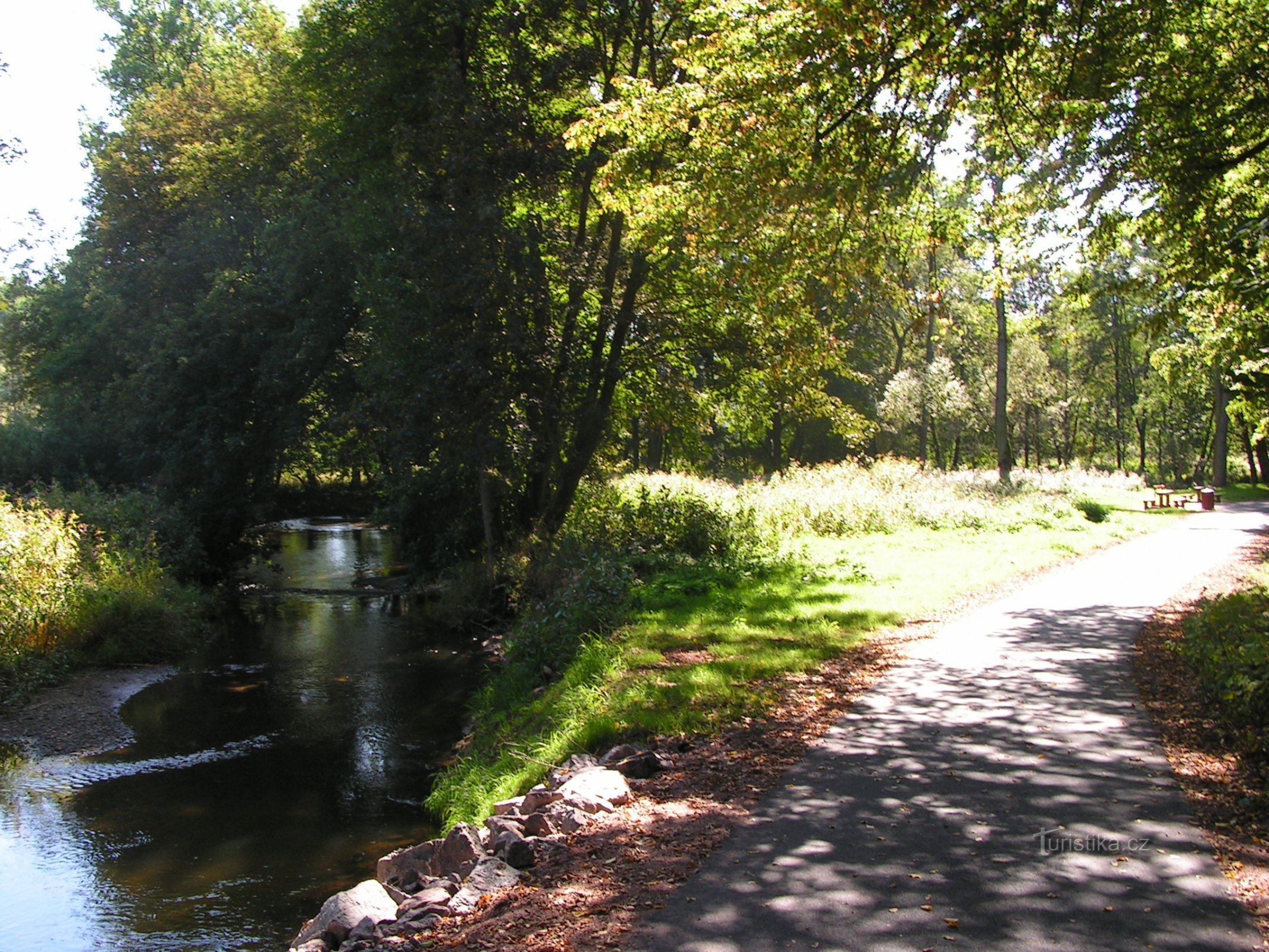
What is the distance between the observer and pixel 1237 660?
7.57m

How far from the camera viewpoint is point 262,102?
2900cm

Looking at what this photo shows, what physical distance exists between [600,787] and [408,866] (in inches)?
53.3

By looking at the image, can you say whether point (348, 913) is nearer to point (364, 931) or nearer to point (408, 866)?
point (364, 931)

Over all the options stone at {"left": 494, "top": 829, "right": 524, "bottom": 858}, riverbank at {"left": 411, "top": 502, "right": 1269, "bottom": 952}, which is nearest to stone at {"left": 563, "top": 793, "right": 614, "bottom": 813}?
riverbank at {"left": 411, "top": 502, "right": 1269, "bottom": 952}

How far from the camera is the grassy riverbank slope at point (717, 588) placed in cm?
903

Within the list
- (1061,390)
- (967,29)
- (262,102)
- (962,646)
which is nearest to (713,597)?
(962,646)

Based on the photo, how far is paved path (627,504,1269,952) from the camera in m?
4.25

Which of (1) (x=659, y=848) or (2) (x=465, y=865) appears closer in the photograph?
(1) (x=659, y=848)

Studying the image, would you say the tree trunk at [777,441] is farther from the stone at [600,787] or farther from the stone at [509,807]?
the stone at [600,787]

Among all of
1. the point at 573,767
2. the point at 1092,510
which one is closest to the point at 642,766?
the point at 573,767

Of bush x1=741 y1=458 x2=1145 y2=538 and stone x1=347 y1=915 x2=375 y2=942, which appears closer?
stone x1=347 y1=915 x2=375 y2=942

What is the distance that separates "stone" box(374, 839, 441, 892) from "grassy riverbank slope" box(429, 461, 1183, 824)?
1.87 metres

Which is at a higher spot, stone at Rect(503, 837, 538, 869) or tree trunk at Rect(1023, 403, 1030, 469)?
tree trunk at Rect(1023, 403, 1030, 469)

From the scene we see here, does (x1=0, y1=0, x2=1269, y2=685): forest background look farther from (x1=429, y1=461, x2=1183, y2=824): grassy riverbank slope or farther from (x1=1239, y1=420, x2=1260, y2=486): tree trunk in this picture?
(x1=1239, y1=420, x2=1260, y2=486): tree trunk
